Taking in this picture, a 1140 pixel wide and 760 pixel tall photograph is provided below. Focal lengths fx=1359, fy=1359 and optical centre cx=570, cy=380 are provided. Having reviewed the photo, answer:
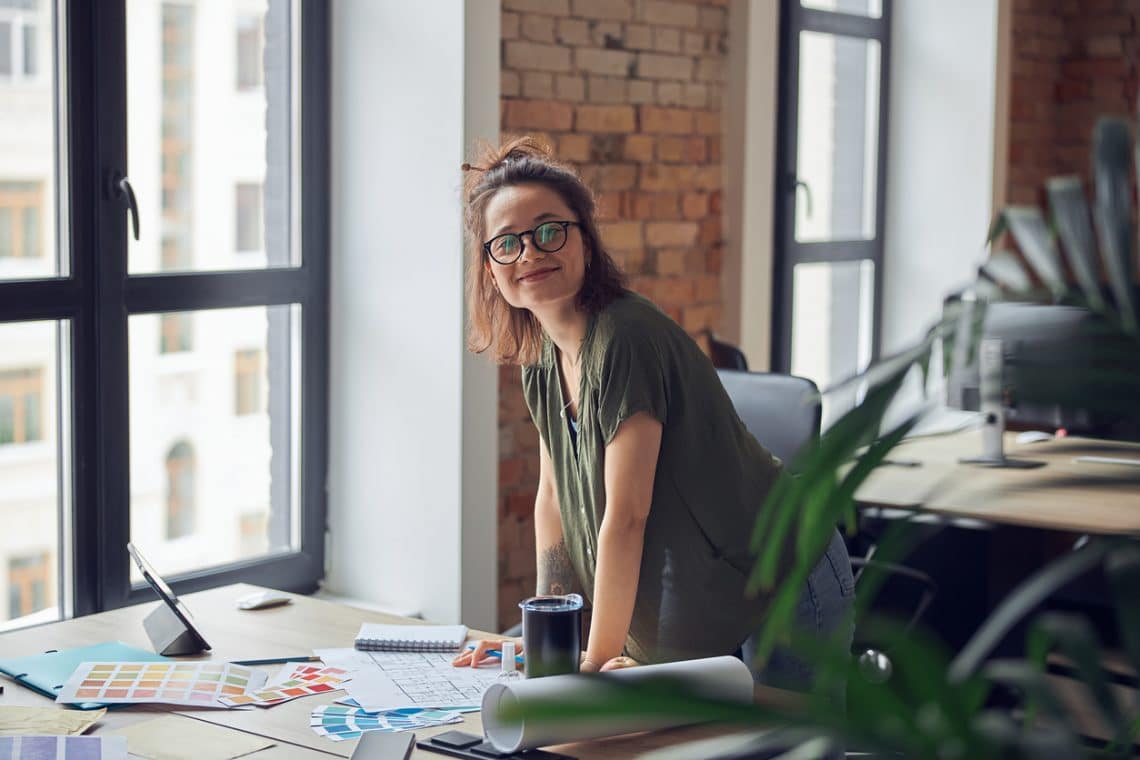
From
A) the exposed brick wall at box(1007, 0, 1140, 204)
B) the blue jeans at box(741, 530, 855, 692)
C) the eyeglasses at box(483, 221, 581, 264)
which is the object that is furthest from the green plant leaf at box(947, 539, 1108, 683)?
the exposed brick wall at box(1007, 0, 1140, 204)

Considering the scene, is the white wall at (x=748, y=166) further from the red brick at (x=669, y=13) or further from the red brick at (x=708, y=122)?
the red brick at (x=669, y=13)

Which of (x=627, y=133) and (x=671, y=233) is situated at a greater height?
(x=627, y=133)

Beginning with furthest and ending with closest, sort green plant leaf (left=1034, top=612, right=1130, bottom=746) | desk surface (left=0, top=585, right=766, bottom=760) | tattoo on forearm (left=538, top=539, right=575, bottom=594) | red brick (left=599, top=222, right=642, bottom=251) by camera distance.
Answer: red brick (left=599, top=222, right=642, bottom=251), tattoo on forearm (left=538, top=539, right=575, bottom=594), desk surface (left=0, top=585, right=766, bottom=760), green plant leaf (left=1034, top=612, right=1130, bottom=746)

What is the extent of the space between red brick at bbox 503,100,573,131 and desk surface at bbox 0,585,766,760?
1392 millimetres

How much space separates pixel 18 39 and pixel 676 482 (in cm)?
170

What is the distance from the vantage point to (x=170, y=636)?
2262 mm

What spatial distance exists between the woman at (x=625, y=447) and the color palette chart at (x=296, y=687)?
8.0 inches

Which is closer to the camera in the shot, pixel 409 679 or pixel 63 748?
pixel 63 748

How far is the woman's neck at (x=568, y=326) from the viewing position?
2230 mm

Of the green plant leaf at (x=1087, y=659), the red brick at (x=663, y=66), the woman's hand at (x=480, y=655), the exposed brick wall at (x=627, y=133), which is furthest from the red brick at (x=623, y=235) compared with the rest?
the green plant leaf at (x=1087, y=659)

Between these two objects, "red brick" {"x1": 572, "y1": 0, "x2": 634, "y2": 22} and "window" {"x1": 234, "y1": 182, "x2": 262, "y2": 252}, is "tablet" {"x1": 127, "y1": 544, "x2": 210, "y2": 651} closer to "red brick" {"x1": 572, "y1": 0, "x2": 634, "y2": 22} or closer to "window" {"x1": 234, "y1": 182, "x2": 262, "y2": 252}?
"window" {"x1": 234, "y1": 182, "x2": 262, "y2": 252}

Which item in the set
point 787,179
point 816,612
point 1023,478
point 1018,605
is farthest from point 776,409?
point 1018,605

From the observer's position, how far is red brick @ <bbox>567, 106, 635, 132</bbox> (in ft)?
12.0

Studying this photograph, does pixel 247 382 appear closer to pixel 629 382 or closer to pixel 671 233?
pixel 671 233
